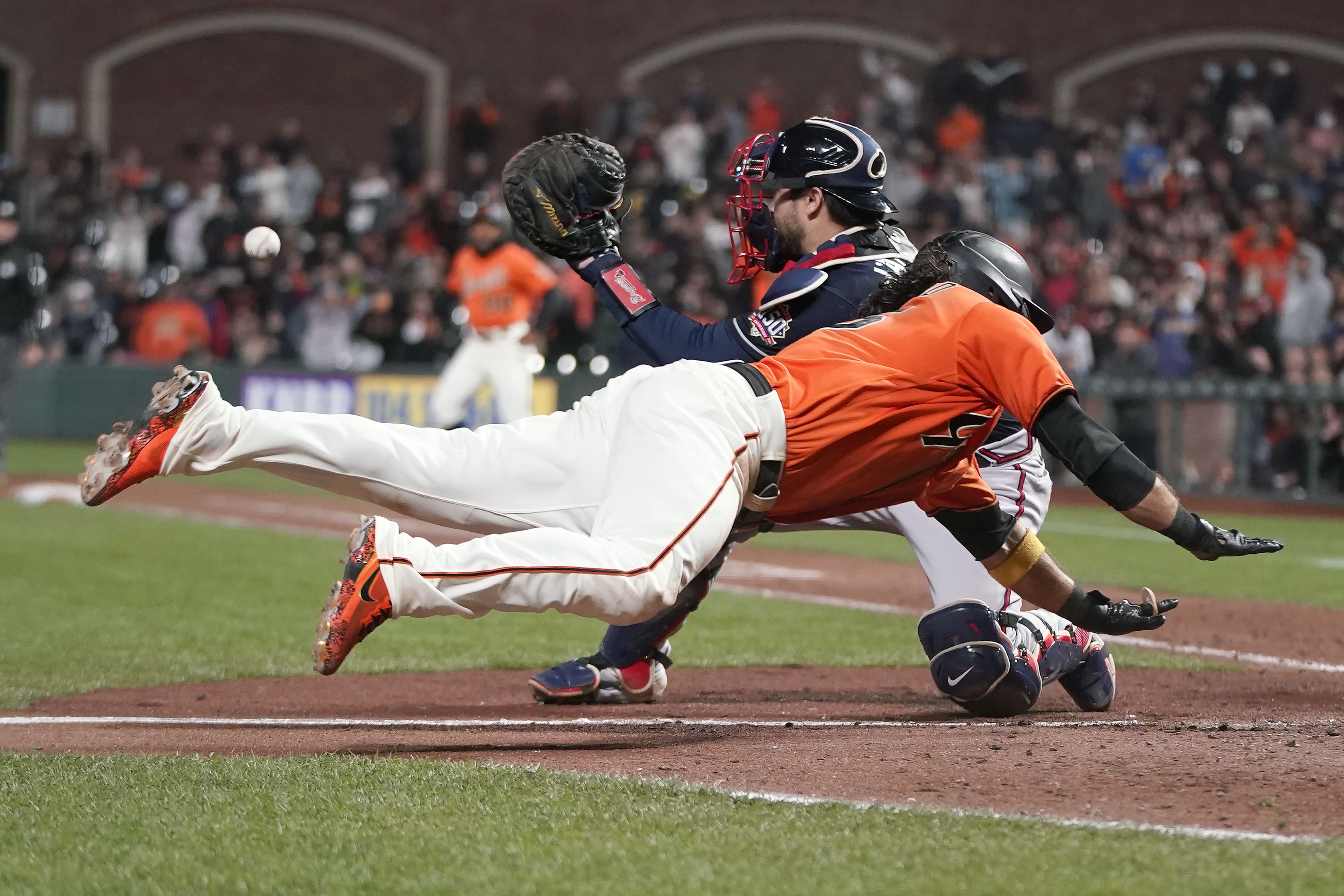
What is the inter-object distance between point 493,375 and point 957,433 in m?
10.0

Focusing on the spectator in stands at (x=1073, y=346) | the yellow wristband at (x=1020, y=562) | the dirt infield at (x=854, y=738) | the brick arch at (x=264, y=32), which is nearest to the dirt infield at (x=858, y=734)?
the dirt infield at (x=854, y=738)

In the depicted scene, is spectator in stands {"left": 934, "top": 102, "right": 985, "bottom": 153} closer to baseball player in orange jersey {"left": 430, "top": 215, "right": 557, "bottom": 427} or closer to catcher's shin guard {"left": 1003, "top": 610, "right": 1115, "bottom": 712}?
baseball player in orange jersey {"left": 430, "top": 215, "right": 557, "bottom": 427}

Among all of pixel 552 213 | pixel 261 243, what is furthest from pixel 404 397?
pixel 552 213

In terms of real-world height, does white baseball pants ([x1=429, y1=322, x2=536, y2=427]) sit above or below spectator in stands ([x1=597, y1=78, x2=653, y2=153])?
below

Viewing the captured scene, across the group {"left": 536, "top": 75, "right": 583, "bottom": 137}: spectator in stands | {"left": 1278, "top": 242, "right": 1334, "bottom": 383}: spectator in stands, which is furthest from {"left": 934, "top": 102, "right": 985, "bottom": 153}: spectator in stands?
{"left": 1278, "top": 242, "right": 1334, "bottom": 383}: spectator in stands

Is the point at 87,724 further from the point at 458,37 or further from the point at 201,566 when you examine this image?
the point at 458,37

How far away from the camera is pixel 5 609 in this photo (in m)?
7.60

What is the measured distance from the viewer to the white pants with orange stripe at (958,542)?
549 centimetres

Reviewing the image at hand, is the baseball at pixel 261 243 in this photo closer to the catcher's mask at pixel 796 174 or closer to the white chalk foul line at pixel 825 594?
the white chalk foul line at pixel 825 594

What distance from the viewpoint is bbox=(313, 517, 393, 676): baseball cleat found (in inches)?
152

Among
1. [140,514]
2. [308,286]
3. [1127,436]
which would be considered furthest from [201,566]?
[308,286]

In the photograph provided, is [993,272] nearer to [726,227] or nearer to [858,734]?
[858,734]

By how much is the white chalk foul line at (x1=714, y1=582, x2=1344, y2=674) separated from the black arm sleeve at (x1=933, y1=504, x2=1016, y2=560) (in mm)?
997

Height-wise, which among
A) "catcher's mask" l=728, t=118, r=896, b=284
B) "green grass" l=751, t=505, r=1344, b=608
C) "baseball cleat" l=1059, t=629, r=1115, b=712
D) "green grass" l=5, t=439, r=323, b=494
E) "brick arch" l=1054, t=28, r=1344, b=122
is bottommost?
"green grass" l=5, t=439, r=323, b=494
